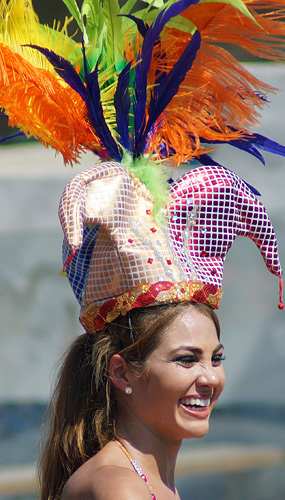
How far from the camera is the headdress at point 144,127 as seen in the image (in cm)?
156

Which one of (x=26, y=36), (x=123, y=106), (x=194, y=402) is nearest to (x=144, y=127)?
(x=123, y=106)

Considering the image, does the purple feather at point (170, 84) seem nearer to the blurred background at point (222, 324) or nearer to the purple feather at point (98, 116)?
the purple feather at point (98, 116)

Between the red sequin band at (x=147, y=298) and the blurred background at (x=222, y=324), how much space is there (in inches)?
64.2

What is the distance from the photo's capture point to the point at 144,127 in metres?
1.66

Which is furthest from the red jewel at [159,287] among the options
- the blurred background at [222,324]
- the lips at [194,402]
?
the blurred background at [222,324]

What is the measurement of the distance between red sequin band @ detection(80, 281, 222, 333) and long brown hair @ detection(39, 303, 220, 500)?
23 mm

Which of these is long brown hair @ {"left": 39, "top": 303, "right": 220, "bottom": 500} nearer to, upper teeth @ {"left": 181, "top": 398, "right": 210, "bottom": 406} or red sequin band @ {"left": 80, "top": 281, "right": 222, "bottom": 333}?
red sequin band @ {"left": 80, "top": 281, "right": 222, "bottom": 333}

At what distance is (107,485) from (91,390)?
34cm

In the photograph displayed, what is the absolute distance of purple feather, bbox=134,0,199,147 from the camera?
1580 millimetres

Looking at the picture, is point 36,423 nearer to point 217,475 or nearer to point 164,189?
point 217,475

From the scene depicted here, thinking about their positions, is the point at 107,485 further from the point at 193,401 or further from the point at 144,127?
the point at 144,127

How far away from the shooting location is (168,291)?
5.12ft

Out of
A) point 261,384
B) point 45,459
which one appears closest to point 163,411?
point 45,459

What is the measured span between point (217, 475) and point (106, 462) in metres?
2.00
